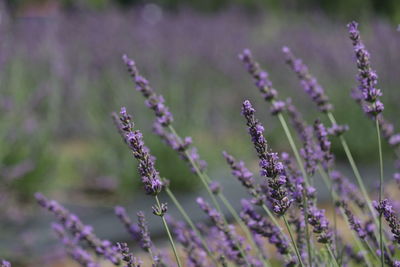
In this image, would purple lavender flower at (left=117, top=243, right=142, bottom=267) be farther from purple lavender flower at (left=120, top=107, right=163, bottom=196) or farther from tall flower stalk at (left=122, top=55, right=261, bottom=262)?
tall flower stalk at (left=122, top=55, right=261, bottom=262)

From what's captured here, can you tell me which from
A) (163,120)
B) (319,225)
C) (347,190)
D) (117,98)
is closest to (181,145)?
(163,120)

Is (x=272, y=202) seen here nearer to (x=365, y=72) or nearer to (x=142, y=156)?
(x=142, y=156)

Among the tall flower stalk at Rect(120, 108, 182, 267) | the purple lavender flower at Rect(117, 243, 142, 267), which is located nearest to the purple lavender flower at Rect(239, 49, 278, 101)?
the tall flower stalk at Rect(120, 108, 182, 267)

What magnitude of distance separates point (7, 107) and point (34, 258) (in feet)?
3.59

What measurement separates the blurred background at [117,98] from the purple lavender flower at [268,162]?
241cm

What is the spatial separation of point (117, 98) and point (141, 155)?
4.92 meters

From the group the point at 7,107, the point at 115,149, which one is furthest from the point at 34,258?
the point at 115,149

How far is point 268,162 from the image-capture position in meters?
1.25

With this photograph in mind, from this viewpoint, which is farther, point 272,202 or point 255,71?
point 255,71

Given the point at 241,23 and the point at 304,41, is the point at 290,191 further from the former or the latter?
the point at 241,23

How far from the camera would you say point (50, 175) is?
489cm

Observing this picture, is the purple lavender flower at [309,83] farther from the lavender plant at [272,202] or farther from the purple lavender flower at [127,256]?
the purple lavender flower at [127,256]

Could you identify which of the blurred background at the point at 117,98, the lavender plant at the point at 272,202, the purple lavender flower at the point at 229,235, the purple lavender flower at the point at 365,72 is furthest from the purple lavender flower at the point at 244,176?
the blurred background at the point at 117,98

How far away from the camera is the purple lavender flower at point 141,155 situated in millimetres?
1264
